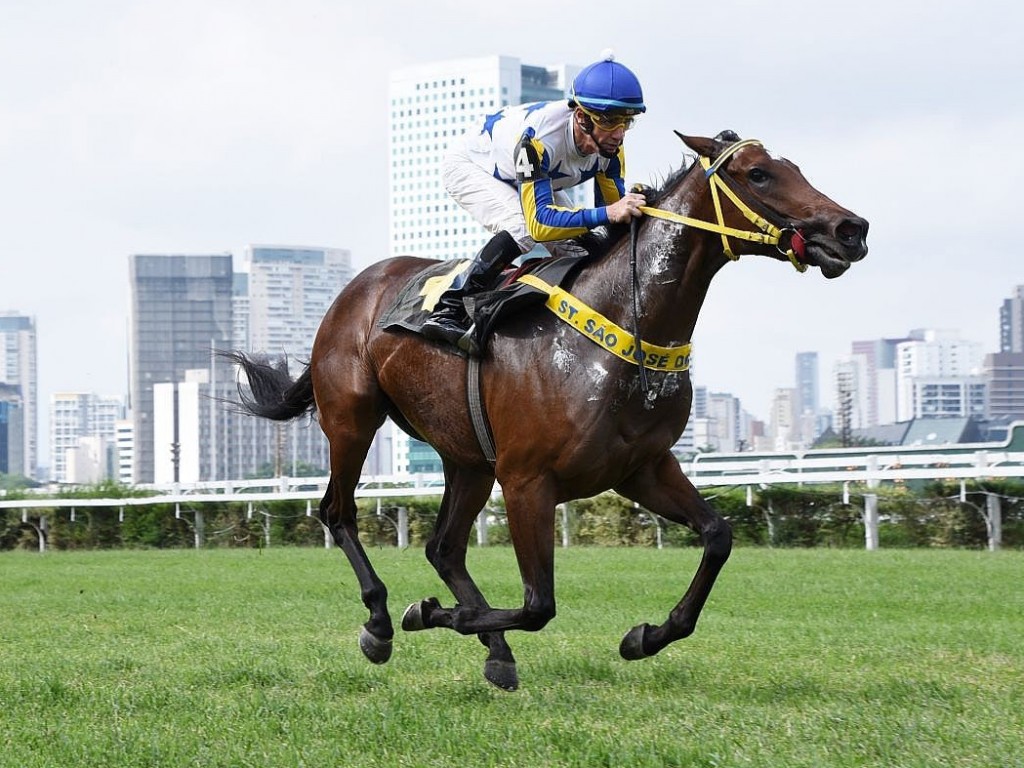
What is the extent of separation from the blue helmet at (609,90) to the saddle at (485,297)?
2.00 feet

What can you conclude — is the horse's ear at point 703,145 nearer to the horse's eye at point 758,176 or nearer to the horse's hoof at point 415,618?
the horse's eye at point 758,176

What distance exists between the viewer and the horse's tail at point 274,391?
25.8ft

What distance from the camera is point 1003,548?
51.1 ft

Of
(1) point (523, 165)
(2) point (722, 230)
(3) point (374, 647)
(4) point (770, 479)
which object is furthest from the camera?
(4) point (770, 479)

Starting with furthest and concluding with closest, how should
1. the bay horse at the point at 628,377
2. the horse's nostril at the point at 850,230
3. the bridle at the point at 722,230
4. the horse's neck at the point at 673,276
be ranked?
1. the horse's neck at the point at 673,276
2. the bay horse at the point at 628,377
3. the bridle at the point at 722,230
4. the horse's nostril at the point at 850,230

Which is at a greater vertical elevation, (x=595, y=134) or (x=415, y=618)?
(x=595, y=134)

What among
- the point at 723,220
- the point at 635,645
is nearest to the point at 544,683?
the point at 635,645

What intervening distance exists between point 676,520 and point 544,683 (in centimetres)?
91

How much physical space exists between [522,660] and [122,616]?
3.89 meters

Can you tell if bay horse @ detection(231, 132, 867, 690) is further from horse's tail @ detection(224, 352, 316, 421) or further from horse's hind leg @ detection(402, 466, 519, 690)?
horse's tail @ detection(224, 352, 316, 421)

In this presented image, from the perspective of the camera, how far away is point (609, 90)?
5691mm

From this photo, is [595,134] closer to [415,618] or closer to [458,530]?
[458,530]

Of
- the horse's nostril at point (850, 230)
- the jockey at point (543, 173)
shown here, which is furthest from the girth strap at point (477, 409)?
the horse's nostril at point (850, 230)

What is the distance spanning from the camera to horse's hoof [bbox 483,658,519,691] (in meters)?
5.86
